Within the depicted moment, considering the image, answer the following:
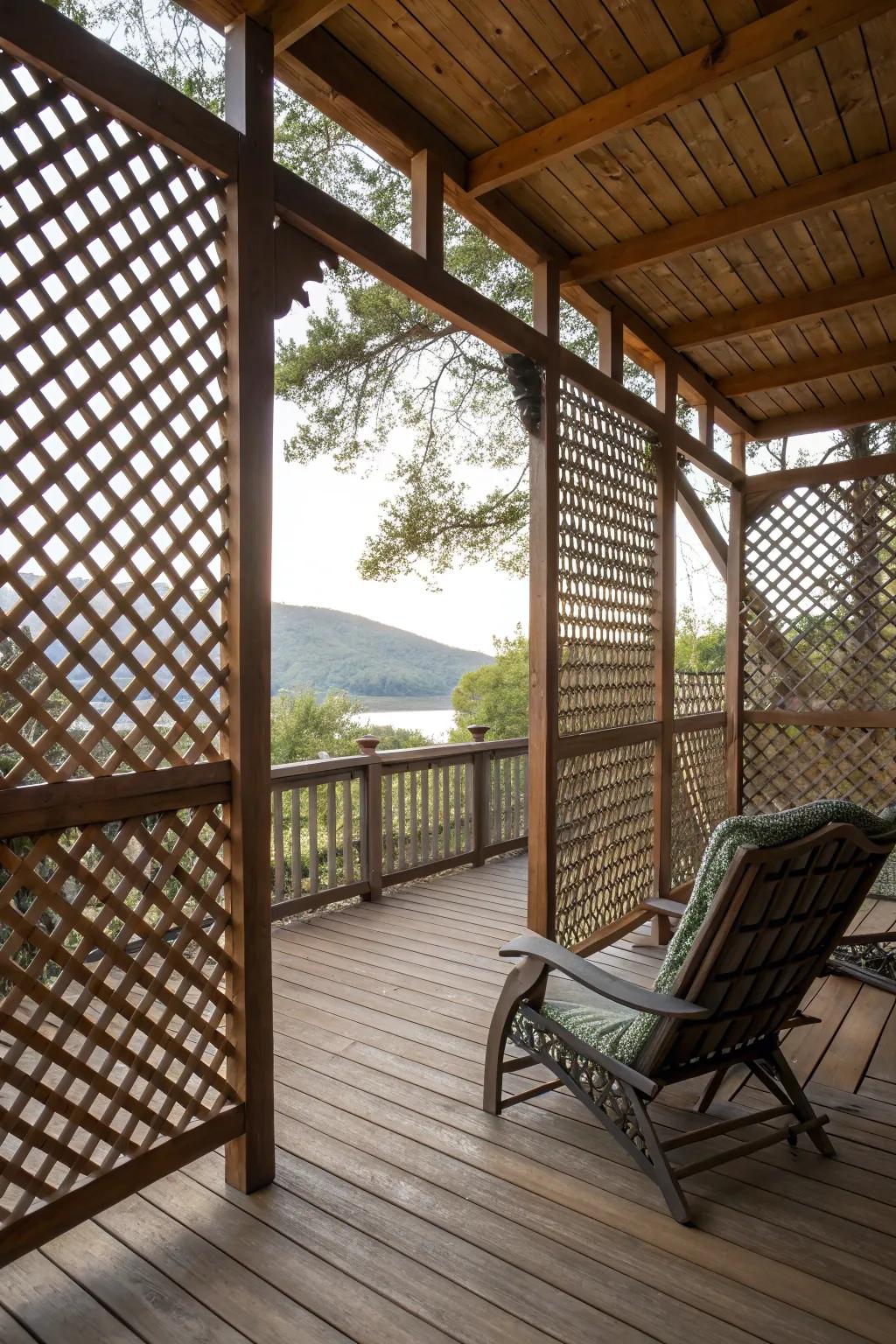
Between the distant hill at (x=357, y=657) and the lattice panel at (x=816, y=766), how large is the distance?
32.0 ft

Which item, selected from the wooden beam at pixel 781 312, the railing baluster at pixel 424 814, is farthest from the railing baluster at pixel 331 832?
the wooden beam at pixel 781 312

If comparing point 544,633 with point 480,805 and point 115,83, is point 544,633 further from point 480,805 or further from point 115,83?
point 480,805

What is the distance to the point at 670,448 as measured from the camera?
178 inches

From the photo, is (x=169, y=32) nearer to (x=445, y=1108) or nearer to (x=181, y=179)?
(x=181, y=179)

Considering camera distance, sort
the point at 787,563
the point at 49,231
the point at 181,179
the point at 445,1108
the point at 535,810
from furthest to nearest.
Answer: the point at 787,563 → the point at 535,810 → the point at 445,1108 → the point at 181,179 → the point at 49,231

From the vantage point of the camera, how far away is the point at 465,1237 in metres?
1.96

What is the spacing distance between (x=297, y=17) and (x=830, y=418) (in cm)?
438

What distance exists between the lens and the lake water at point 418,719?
47.9 feet

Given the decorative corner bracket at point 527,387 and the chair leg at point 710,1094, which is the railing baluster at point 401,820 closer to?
the decorative corner bracket at point 527,387

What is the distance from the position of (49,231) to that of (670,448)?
3395mm

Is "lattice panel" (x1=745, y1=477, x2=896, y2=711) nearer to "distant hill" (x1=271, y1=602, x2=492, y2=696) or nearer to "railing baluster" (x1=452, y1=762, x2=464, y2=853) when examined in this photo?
"railing baluster" (x1=452, y1=762, x2=464, y2=853)

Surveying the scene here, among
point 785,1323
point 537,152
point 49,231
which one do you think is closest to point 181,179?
point 49,231

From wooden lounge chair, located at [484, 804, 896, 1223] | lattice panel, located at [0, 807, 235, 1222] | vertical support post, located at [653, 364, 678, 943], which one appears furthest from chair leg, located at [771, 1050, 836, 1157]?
vertical support post, located at [653, 364, 678, 943]

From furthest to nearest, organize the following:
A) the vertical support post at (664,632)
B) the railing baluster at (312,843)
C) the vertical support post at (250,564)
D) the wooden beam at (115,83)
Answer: the vertical support post at (664,632) < the railing baluster at (312,843) < the vertical support post at (250,564) < the wooden beam at (115,83)
